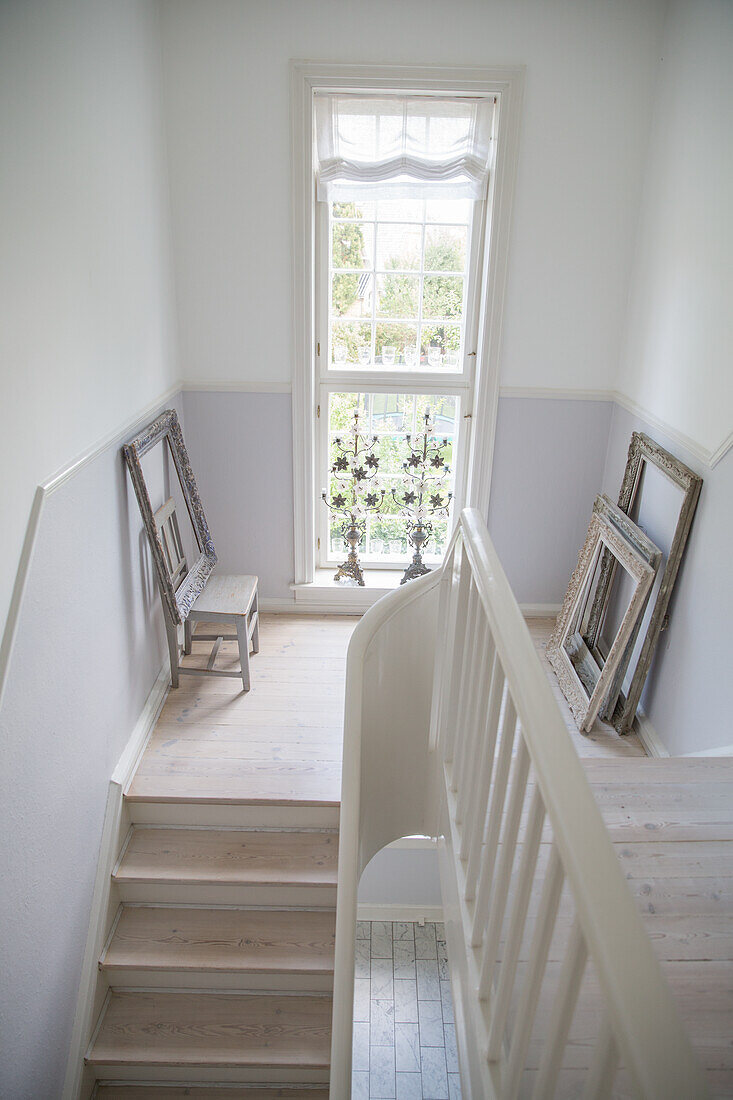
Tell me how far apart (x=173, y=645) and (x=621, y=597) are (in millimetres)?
1971

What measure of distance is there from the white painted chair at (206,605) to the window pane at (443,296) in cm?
159

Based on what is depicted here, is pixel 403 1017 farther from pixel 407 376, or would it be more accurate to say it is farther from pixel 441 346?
pixel 441 346

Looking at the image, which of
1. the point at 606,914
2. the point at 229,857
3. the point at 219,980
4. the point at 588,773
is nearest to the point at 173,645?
the point at 229,857

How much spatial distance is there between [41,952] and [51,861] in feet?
0.79

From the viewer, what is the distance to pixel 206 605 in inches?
130

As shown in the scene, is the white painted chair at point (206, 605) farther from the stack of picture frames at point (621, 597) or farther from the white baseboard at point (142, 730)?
the stack of picture frames at point (621, 597)

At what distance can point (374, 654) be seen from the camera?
7.41ft

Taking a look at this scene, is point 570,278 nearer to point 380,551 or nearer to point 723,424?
point 723,424

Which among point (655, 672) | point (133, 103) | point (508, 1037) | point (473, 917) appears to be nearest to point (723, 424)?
point (655, 672)

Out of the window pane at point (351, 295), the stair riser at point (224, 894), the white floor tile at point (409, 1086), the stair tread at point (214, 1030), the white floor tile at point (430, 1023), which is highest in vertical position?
the window pane at point (351, 295)

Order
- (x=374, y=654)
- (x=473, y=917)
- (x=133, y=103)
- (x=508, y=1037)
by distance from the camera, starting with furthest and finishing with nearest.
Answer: (x=133, y=103) → (x=374, y=654) → (x=473, y=917) → (x=508, y=1037)

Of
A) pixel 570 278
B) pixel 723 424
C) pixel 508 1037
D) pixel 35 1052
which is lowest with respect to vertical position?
pixel 35 1052

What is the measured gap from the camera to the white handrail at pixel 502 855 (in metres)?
0.71

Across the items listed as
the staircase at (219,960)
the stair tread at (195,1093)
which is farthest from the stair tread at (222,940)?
the stair tread at (195,1093)
